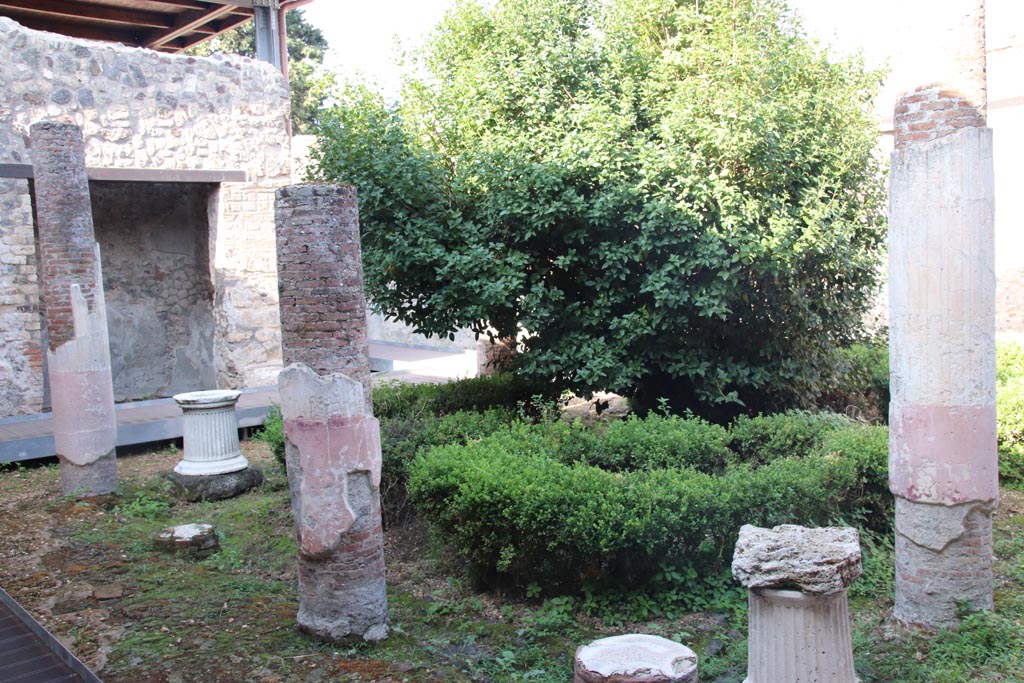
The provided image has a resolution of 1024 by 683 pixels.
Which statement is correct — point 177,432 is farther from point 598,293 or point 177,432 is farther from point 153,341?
point 598,293

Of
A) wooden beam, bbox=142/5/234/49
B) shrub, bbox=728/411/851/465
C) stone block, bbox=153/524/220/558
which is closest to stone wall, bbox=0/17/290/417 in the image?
wooden beam, bbox=142/5/234/49

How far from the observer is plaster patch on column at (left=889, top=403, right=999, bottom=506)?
13.4 ft

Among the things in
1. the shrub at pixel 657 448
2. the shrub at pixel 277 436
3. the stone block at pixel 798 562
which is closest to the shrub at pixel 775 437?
the shrub at pixel 657 448

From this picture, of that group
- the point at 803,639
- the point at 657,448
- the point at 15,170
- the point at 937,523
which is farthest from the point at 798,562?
the point at 15,170

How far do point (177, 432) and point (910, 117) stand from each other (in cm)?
779

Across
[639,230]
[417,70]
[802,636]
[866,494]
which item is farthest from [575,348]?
[802,636]

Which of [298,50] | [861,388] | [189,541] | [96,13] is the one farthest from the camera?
[298,50]

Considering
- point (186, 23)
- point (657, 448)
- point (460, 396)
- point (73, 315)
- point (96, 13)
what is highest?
point (96, 13)

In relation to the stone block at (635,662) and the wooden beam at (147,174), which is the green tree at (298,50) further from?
the stone block at (635,662)

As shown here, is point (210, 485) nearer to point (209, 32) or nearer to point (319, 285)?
point (319, 285)

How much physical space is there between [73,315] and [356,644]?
417cm

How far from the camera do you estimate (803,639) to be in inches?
131

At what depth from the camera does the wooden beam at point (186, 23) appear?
12.6 meters

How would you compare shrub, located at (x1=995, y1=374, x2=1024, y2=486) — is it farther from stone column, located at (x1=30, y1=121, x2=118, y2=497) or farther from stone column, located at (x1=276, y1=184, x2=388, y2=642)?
stone column, located at (x1=30, y1=121, x2=118, y2=497)
